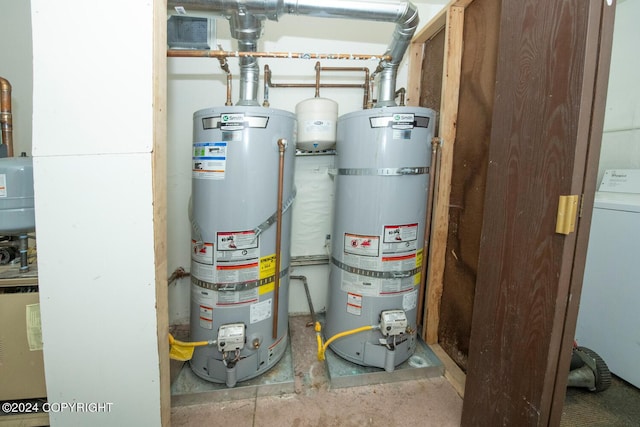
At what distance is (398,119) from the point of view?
1.35m

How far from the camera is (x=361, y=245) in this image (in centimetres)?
145

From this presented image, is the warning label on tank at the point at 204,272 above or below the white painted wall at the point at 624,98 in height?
below

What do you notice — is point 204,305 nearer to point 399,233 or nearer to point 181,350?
point 181,350

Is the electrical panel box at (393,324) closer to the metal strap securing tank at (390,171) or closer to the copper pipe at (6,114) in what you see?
the metal strap securing tank at (390,171)

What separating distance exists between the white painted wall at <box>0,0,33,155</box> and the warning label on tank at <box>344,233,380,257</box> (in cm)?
211

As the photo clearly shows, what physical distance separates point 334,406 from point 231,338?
593 millimetres

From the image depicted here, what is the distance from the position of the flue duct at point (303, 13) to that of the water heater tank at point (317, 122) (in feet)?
0.94

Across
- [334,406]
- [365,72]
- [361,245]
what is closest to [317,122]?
[365,72]

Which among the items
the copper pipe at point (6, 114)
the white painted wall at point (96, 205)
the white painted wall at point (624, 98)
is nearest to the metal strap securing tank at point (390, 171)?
the white painted wall at point (96, 205)

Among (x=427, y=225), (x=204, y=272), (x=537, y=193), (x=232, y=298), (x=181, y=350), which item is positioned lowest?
(x=181, y=350)

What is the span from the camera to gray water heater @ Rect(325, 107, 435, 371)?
1373 mm

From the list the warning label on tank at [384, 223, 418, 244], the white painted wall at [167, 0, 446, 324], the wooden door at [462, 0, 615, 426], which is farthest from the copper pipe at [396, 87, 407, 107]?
the warning label on tank at [384, 223, 418, 244]

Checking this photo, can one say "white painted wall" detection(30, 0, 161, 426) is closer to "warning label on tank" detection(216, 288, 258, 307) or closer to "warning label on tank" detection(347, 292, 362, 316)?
"warning label on tank" detection(216, 288, 258, 307)

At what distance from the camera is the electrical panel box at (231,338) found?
4.14ft
